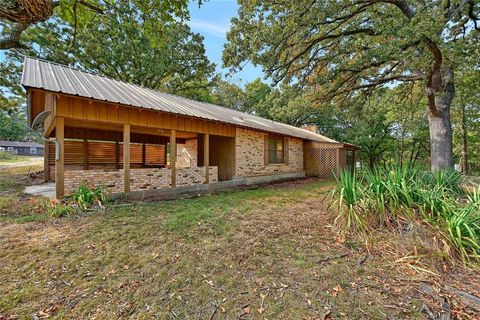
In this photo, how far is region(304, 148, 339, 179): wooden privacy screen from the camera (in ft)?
47.2

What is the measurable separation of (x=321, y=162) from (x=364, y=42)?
8038 millimetres

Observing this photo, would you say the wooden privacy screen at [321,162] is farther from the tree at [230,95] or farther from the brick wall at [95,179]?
the brick wall at [95,179]

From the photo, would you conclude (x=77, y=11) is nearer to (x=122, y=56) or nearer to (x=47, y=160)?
(x=47, y=160)

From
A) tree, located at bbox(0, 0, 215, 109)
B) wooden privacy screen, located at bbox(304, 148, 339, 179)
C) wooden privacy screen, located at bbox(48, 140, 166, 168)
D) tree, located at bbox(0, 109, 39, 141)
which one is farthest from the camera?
tree, located at bbox(0, 109, 39, 141)

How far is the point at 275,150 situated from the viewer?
13438 mm

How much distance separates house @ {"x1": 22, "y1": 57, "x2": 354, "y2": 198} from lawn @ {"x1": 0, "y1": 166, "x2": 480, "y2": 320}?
8.91 feet

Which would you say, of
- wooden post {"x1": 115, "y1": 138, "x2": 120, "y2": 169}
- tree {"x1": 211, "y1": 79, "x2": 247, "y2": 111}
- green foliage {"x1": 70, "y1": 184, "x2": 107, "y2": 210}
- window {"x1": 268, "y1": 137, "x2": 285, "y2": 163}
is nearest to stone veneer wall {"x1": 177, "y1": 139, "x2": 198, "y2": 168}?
wooden post {"x1": 115, "y1": 138, "x2": 120, "y2": 169}

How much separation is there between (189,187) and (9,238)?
17.0 ft

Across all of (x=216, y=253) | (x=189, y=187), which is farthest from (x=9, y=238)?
(x=189, y=187)

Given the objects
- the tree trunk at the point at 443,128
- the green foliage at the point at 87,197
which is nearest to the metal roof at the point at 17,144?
the green foliage at the point at 87,197

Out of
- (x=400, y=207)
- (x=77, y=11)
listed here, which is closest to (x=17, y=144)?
(x=77, y=11)

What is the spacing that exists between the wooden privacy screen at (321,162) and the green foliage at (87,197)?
12.6 metres

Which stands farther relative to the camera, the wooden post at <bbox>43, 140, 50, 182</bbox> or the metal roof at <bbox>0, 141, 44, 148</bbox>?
the metal roof at <bbox>0, 141, 44, 148</bbox>

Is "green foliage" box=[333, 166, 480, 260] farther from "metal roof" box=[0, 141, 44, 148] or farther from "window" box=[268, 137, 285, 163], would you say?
"metal roof" box=[0, 141, 44, 148]
